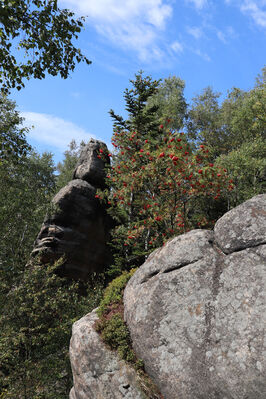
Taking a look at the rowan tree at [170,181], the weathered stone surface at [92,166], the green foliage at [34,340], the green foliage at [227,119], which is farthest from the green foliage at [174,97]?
the green foliage at [34,340]

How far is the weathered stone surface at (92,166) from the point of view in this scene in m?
22.7

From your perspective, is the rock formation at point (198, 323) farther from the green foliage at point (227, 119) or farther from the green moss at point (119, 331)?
the green foliage at point (227, 119)

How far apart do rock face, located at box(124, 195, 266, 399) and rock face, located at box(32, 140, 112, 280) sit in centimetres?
1048

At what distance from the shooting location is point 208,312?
805 centimetres

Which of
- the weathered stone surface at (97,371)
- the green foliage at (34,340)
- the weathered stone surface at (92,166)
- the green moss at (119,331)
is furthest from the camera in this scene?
the weathered stone surface at (92,166)

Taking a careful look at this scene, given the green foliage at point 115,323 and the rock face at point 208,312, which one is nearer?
the rock face at point 208,312

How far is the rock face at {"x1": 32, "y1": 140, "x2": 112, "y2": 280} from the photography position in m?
19.4

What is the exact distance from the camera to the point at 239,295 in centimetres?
786

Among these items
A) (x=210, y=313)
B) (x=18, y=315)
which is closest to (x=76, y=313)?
(x=18, y=315)

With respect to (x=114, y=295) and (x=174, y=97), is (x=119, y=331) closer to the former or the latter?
(x=114, y=295)

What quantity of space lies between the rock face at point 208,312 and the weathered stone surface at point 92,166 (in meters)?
13.7

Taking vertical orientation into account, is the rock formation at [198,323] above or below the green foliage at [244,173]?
below

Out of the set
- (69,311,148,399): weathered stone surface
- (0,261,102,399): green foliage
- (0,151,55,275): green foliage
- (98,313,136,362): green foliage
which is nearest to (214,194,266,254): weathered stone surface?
(98,313,136,362): green foliage

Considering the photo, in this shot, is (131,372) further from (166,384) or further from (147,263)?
(147,263)
